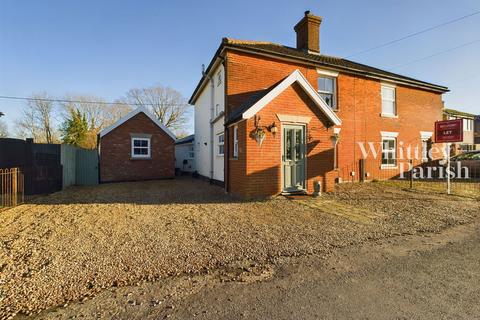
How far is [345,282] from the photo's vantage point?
338 cm

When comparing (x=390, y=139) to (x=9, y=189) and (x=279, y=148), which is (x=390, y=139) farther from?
(x=9, y=189)

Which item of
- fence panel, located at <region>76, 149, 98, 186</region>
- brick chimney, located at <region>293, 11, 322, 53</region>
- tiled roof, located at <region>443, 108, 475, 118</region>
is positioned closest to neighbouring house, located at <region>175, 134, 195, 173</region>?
fence panel, located at <region>76, 149, 98, 186</region>

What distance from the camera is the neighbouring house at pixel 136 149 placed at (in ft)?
48.7

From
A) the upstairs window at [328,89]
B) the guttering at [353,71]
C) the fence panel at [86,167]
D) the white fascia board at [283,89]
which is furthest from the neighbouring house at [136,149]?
the upstairs window at [328,89]

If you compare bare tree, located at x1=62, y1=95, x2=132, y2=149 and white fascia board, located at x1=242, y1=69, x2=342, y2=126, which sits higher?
bare tree, located at x1=62, y1=95, x2=132, y2=149

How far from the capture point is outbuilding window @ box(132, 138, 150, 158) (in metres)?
15.8

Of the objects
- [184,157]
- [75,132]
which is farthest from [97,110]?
[184,157]

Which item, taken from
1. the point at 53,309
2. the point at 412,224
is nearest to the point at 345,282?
the point at 53,309

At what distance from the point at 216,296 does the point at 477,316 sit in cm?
297

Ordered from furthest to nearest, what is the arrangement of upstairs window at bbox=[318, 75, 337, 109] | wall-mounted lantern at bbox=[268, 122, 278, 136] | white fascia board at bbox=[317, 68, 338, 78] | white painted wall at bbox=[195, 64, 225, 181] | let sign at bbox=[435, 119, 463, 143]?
1. upstairs window at bbox=[318, 75, 337, 109]
2. white fascia board at bbox=[317, 68, 338, 78]
3. white painted wall at bbox=[195, 64, 225, 181]
4. let sign at bbox=[435, 119, 463, 143]
5. wall-mounted lantern at bbox=[268, 122, 278, 136]

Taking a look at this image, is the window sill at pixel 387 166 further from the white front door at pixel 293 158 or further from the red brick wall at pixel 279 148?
the white front door at pixel 293 158

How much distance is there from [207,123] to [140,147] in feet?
15.9

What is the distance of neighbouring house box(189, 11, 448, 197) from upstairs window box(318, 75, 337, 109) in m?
0.06

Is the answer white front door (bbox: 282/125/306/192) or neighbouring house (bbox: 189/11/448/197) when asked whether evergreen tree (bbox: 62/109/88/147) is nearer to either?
neighbouring house (bbox: 189/11/448/197)
